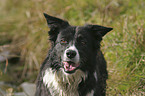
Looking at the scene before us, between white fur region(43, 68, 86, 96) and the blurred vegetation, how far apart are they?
2.49ft

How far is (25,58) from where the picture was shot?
21.5 feet

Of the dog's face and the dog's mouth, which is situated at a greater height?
the dog's face

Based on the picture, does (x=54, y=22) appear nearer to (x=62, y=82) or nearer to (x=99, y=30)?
(x=99, y=30)

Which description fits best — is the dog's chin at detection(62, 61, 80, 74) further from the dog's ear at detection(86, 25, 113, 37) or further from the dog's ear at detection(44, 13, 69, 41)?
the dog's ear at detection(86, 25, 113, 37)

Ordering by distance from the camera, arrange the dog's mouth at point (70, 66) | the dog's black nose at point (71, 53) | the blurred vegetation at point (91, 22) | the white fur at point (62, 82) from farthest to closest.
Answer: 1. the blurred vegetation at point (91, 22)
2. the white fur at point (62, 82)
3. the dog's mouth at point (70, 66)
4. the dog's black nose at point (71, 53)

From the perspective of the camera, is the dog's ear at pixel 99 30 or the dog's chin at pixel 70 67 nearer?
the dog's chin at pixel 70 67

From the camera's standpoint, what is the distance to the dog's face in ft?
9.67

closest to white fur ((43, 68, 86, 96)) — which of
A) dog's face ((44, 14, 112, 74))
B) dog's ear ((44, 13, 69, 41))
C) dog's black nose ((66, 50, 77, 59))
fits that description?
dog's face ((44, 14, 112, 74))

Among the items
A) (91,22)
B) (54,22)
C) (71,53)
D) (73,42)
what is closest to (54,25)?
(54,22)

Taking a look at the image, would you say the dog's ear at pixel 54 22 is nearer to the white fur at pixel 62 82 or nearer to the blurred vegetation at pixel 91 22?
the white fur at pixel 62 82

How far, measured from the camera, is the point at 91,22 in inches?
221

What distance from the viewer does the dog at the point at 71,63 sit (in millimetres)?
3064

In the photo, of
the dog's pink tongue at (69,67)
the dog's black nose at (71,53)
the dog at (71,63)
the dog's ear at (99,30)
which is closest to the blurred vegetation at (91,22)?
the dog at (71,63)

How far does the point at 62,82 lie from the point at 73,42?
2.21 ft
